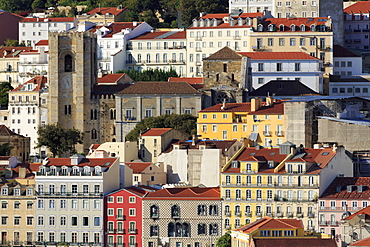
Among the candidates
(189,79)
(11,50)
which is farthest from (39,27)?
(189,79)

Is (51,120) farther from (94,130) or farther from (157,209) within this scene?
(157,209)

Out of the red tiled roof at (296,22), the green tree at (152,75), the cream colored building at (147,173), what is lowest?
the cream colored building at (147,173)

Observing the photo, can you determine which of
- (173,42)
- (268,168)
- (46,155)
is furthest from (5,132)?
(268,168)

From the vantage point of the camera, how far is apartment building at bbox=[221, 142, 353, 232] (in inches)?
3765

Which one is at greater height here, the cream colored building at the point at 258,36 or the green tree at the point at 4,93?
the cream colored building at the point at 258,36

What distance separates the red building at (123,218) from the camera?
98062mm

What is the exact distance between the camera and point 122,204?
99.1 m

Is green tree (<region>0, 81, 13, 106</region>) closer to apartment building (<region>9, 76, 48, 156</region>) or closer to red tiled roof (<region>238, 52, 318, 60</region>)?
apartment building (<region>9, 76, 48, 156</region>)

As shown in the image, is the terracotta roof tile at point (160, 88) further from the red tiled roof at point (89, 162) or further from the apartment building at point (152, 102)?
the red tiled roof at point (89, 162)

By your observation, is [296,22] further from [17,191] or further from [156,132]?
[17,191]

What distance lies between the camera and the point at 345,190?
312 ft

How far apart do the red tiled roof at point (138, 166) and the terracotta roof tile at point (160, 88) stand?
57.2ft

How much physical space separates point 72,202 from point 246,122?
22128 millimetres

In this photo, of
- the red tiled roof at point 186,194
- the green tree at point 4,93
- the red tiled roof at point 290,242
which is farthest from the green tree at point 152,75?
the red tiled roof at point 290,242
